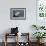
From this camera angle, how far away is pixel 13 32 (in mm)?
6730

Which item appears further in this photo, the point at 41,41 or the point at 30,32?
the point at 30,32

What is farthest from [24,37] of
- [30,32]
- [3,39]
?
[3,39]

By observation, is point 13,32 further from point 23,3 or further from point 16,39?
point 23,3

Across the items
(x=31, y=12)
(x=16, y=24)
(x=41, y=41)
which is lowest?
(x=41, y=41)

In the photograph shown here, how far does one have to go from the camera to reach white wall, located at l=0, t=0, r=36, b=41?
6.96m

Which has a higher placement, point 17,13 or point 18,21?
point 17,13

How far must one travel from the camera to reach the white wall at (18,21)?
6.96m

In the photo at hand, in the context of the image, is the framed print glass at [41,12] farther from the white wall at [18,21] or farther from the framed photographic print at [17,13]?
the framed photographic print at [17,13]

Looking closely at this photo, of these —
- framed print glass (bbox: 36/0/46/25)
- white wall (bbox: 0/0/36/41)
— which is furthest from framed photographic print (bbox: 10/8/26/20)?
framed print glass (bbox: 36/0/46/25)

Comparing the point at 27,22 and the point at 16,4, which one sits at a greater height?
the point at 16,4

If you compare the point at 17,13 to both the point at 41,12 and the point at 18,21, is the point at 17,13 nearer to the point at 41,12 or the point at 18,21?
the point at 18,21

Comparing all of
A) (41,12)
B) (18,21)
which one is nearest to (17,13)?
(18,21)

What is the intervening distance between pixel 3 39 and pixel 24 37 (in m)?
0.93

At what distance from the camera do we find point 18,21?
7.03 metres
